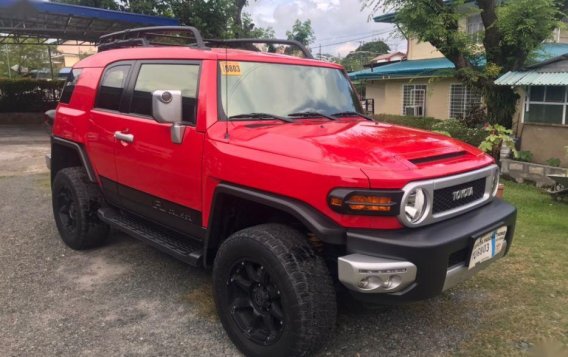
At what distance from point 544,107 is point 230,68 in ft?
32.5

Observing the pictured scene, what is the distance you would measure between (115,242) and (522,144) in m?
9.79

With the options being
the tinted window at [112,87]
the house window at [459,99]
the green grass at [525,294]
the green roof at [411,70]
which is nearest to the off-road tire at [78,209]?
the tinted window at [112,87]

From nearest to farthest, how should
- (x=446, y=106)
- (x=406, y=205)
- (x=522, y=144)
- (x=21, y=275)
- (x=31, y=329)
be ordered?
1. (x=406, y=205)
2. (x=31, y=329)
3. (x=21, y=275)
4. (x=522, y=144)
5. (x=446, y=106)

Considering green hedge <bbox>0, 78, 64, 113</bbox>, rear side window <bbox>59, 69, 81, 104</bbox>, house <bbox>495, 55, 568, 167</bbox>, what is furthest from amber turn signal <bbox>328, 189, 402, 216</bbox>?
green hedge <bbox>0, 78, 64, 113</bbox>

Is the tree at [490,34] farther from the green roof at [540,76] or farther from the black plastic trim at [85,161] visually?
the black plastic trim at [85,161]

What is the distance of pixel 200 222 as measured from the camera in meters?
3.57

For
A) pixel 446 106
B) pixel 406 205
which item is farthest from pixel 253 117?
pixel 446 106

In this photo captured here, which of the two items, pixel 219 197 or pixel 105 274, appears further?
pixel 105 274

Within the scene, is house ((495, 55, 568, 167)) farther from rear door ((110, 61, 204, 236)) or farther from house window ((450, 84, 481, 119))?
rear door ((110, 61, 204, 236))

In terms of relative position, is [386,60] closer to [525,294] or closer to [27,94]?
[27,94]

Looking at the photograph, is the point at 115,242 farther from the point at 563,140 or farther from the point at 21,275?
the point at 563,140

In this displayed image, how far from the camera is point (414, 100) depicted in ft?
69.6

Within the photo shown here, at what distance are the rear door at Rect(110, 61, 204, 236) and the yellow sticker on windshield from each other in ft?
0.65

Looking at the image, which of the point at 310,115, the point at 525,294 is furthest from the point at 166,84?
the point at 525,294
